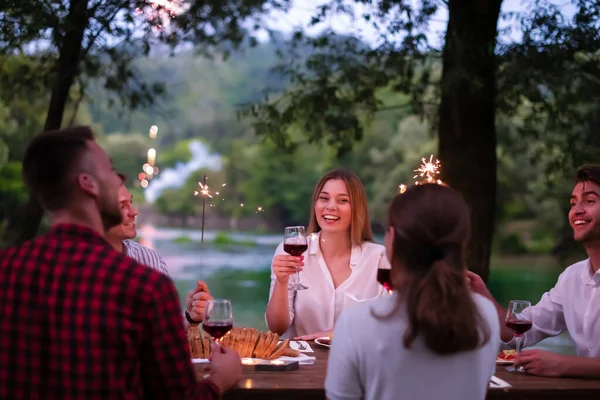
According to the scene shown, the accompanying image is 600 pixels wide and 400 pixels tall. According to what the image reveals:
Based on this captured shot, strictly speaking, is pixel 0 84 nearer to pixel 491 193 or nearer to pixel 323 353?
pixel 491 193

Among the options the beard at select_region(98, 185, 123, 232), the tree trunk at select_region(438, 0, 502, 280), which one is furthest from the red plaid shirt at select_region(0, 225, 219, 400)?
the tree trunk at select_region(438, 0, 502, 280)

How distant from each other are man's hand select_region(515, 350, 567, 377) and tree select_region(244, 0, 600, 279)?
10.5 feet

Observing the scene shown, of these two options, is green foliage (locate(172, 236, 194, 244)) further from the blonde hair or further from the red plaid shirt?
the red plaid shirt

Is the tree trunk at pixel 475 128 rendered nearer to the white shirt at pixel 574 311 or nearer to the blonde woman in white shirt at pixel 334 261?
the blonde woman in white shirt at pixel 334 261

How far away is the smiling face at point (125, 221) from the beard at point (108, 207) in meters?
1.15

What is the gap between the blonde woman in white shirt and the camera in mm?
3826

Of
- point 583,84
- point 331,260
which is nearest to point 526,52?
point 583,84

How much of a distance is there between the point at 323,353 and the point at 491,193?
374 centimetres

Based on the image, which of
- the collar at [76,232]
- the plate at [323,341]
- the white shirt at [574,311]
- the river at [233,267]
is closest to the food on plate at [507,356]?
the white shirt at [574,311]

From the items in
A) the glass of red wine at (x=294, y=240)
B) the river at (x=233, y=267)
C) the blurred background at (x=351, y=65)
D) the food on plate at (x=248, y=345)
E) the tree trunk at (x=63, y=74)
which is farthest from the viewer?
the river at (x=233, y=267)

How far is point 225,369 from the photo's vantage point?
2104mm

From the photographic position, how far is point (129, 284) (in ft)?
5.80

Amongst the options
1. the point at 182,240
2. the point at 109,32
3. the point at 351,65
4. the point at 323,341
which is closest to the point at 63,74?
the point at 109,32

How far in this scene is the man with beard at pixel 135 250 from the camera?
9.69ft
